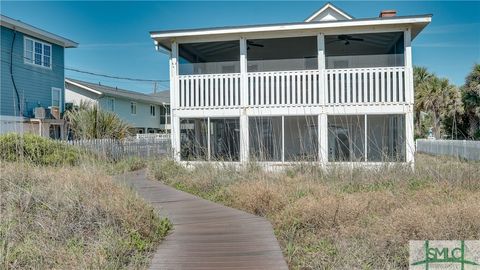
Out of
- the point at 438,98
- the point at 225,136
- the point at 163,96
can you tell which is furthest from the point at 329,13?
the point at 163,96

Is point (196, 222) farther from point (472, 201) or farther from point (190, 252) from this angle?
point (472, 201)

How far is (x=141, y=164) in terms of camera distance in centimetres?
1517

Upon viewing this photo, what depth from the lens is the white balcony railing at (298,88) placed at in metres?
13.7

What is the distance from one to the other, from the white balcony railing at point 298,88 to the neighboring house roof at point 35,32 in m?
13.6

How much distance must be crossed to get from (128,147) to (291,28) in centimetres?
887

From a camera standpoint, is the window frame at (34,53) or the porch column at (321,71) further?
the window frame at (34,53)

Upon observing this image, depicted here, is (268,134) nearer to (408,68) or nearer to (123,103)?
(408,68)

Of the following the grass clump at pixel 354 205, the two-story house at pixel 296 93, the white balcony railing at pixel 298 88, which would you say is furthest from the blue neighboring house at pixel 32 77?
the grass clump at pixel 354 205

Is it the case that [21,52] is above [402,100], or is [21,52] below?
above

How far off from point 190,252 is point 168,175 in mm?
7096

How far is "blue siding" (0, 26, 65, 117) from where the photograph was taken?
22109 mm

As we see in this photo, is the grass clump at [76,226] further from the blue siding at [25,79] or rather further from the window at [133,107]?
the window at [133,107]

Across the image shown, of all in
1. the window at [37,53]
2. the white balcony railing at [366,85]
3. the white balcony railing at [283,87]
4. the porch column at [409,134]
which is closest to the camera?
the porch column at [409,134]

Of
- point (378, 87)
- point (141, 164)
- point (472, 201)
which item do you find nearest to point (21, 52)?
point (141, 164)
